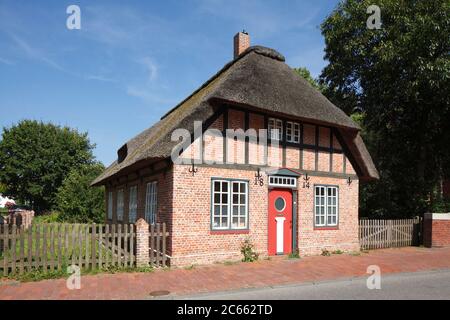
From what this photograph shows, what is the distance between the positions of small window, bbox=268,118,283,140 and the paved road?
5631 mm

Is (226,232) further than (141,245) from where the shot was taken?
Yes

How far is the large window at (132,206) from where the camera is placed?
15.9 m

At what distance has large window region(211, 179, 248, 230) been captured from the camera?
1205cm

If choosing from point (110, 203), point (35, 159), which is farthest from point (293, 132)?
point (35, 159)

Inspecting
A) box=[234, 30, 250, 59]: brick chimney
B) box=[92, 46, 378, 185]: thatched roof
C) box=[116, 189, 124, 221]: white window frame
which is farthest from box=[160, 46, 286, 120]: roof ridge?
box=[116, 189, 124, 221]: white window frame

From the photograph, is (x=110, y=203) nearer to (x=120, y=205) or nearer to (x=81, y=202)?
(x=120, y=205)

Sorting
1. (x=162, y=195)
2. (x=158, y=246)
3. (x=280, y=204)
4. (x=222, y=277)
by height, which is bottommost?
(x=222, y=277)

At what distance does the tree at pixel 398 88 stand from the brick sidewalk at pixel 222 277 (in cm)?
848

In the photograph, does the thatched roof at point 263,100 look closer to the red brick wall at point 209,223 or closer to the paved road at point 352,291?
the red brick wall at point 209,223

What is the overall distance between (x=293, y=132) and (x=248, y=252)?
4732 mm

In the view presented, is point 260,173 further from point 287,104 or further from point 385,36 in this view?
point 385,36

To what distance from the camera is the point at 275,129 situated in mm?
13531

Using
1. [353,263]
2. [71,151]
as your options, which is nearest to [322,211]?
[353,263]

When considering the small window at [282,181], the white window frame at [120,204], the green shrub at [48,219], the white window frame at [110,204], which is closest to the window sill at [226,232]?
the small window at [282,181]
